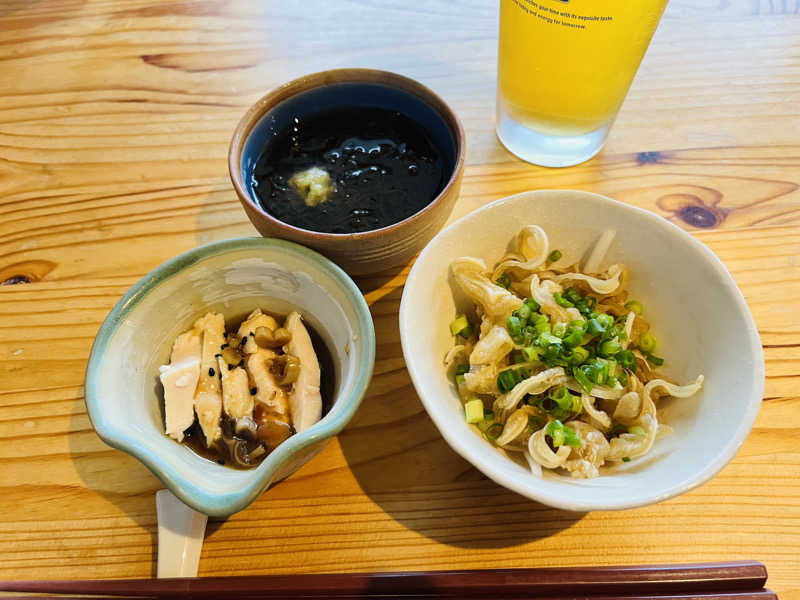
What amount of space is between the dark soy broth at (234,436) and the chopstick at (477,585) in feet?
0.69

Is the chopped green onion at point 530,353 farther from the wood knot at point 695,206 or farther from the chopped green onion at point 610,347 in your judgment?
the wood knot at point 695,206

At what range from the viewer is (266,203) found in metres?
1.25

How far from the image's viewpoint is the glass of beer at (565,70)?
112 cm

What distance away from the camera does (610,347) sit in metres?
1.01

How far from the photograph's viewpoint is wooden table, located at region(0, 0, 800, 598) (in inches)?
40.8

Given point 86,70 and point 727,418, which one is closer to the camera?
point 727,418

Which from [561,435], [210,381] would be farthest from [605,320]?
[210,381]

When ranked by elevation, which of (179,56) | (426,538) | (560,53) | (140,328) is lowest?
(426,538)

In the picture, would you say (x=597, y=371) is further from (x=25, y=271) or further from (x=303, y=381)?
(x=25, y=271)

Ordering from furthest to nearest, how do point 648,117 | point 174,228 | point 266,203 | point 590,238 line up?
point 648,117 < point 174,228 < point 266,203 < point 590,238

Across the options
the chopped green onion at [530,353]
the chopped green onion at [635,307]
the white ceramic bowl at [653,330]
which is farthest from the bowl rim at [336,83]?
the chopped green onion at [635,307]

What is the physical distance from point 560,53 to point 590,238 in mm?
423

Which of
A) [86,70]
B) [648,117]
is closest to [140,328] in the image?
[86,70]

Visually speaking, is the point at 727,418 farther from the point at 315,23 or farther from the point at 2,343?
the point at 315,23
